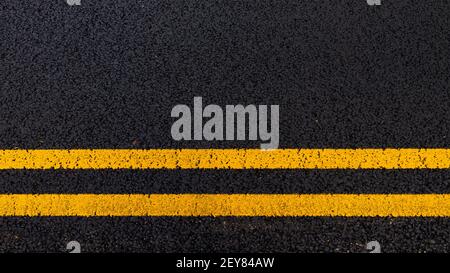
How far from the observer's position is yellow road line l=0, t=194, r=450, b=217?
9.43 feet

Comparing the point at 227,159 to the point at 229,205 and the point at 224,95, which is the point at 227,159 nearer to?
the point at 229,205

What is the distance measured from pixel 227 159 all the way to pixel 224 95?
39 centimetres

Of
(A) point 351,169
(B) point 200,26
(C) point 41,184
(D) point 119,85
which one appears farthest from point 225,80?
(C) point 41,184

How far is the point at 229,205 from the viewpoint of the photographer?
2.91m

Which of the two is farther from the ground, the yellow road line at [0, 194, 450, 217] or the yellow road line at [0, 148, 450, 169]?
the yellow road line at [0, 148, 450, 169]

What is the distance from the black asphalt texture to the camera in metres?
2.87

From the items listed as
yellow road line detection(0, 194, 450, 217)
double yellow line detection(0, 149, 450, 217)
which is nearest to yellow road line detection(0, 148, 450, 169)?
double yellow line detection(0, 149, 450, 217)

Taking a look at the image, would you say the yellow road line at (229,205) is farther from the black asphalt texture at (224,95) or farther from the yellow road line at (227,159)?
the yellow road line at (227,159)

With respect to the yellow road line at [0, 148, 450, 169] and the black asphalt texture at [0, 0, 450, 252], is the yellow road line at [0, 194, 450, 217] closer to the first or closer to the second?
the black asphalt texture at [0, 0, 450, 252]

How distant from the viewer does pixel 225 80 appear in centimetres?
315

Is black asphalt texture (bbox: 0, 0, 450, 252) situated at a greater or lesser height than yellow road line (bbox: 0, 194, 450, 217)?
greater

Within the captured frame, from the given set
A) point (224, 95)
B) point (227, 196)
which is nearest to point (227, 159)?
point (227, 196)
